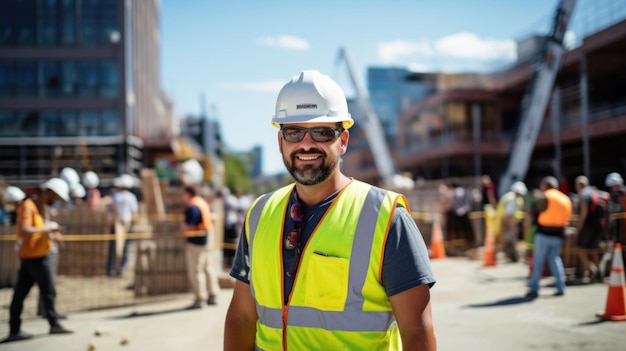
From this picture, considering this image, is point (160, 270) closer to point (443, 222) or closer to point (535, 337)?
point (535, 337)

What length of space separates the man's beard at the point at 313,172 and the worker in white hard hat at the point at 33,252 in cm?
593

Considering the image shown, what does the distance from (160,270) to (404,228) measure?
8.77 metres

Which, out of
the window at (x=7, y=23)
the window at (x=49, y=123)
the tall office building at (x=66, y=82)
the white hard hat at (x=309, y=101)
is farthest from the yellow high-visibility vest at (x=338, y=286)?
the window at (x=7, y=23)

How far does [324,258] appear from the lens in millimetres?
2324

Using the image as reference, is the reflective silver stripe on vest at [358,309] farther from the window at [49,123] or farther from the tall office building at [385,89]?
the tall office building at [385,89]

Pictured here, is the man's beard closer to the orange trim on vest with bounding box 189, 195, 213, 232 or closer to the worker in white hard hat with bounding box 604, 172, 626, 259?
the orange trim on vest with bounding box 189, 195, 213, 232

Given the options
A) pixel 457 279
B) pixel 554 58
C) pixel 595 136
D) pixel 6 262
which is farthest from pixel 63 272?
pixel 595 136

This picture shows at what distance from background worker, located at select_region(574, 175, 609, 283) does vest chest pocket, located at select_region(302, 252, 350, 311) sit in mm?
9345

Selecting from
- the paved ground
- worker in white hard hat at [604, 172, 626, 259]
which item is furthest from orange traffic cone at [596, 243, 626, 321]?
worker in white hard hat at [604, 172, 626, 259]

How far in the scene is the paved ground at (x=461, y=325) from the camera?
6.79 m

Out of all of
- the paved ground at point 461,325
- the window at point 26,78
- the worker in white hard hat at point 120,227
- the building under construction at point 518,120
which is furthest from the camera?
the window at point 26,78

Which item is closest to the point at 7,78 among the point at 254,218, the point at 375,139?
the point at 375,139

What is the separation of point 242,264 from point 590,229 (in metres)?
9.56

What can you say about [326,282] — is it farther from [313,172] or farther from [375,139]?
[375,139]
